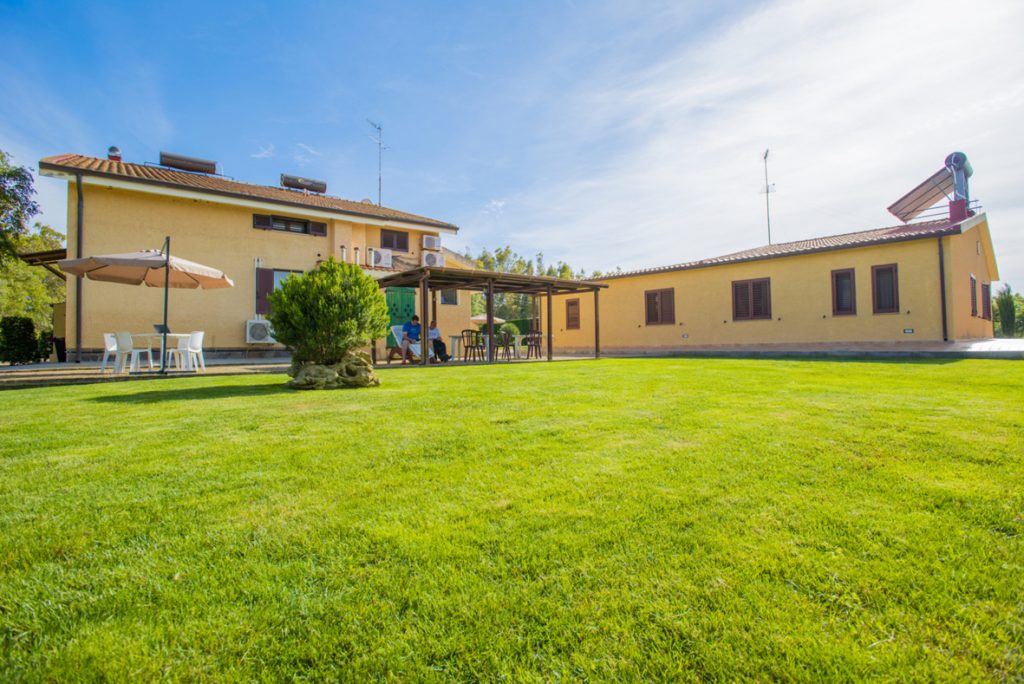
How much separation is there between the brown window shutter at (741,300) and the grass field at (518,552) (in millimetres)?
12911

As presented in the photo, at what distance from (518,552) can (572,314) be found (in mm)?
18802

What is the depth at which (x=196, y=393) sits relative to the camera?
567cm

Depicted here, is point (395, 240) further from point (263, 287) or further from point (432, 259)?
point (263, 287)

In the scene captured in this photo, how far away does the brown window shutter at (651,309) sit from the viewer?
700 inches

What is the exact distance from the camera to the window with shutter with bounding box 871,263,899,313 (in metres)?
12.9

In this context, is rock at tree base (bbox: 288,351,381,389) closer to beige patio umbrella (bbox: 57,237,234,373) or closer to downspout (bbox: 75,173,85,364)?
beige patio umbrella (bbox: 57,237,234,373)

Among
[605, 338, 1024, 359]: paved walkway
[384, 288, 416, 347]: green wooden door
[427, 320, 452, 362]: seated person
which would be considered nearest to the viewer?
[605, 338, 1024, 359]: paved walkway

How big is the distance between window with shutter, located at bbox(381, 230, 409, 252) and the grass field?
13960 mm

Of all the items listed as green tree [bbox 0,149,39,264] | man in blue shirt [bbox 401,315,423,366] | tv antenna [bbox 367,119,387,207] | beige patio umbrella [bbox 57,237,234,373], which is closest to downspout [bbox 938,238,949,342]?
man in blue shirt [bbox 401,315,423,366]

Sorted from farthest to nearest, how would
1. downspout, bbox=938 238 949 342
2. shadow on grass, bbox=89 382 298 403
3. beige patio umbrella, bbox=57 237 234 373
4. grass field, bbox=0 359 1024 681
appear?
downspout, bbox=938 238 949 342 → beige patio umbrella, bbox=57 237 234 373 → shadow on grass, bbox=89 382 298 403 → grass field, bbox=0 359 1024 681

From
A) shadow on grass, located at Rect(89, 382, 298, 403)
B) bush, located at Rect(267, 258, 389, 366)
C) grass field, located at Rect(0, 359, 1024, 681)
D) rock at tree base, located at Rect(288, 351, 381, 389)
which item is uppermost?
bush, located at Rect(267, 258, 389, 366)

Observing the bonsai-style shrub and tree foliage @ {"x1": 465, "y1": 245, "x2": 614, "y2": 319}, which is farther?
tree foliage @ {"x1": 465, "y1": 245, "x2": 614, "y2": 319}

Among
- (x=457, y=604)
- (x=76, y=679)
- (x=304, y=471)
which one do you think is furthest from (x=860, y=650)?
(x=304, y=471)

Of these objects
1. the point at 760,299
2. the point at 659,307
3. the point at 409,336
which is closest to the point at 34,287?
the point at 409,336
